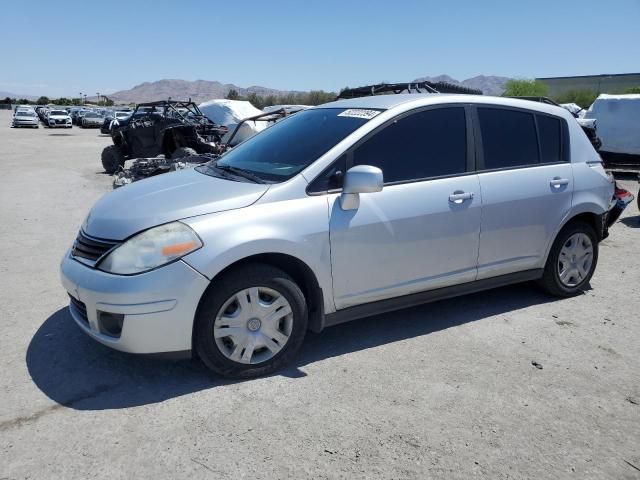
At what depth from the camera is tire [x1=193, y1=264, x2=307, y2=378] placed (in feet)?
10.5

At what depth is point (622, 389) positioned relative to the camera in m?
3.38

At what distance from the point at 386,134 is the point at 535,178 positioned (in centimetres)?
146

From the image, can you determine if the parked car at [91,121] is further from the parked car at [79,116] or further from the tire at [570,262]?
the tire at [570,262]

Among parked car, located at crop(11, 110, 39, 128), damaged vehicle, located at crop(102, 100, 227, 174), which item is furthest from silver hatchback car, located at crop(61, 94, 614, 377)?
parked car, located at crop(11, 110, 39, 128)

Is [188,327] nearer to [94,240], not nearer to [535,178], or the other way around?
[94,240]

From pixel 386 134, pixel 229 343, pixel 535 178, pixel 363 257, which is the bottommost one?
pixel 229 343

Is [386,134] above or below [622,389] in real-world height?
above

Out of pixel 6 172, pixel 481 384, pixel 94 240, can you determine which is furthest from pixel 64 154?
pixel 481 384

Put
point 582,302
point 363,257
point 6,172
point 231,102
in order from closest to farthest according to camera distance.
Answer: point 363,257 < point 582,302 < point 6,172 < point 231,102

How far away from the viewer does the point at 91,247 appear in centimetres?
339

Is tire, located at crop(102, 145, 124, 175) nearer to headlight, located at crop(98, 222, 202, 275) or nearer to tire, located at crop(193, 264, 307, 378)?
headlight, located at crop(98, 222, 202, 275)

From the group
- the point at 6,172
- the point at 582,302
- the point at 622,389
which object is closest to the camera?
the point at 622,389

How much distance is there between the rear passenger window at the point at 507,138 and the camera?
4320mm

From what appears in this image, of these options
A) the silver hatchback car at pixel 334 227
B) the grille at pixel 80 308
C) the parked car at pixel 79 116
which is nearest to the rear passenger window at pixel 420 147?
the silver hatchback car at pixel 334 227
